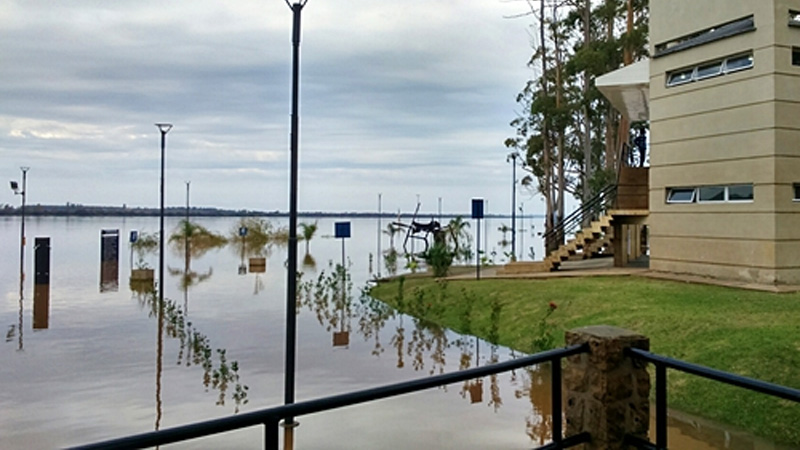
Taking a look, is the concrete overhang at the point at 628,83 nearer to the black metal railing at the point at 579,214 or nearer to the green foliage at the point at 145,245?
the black metal railing at the point at 579,214

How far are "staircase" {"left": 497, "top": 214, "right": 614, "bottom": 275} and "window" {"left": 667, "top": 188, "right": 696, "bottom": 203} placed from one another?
64.6 inches

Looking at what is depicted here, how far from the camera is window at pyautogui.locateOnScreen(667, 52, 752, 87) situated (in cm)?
1177

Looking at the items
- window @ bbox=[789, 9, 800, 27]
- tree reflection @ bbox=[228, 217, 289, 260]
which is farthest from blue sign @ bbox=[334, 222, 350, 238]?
tree reflection @ bbox=[228, 217, 289, 260]

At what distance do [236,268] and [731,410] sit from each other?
1966 centimetres

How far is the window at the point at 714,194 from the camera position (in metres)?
11.7

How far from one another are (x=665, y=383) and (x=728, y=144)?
10.9 meters

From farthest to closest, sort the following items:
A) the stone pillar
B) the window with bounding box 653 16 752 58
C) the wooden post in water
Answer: the wooden post in water < the window with bounding box 653 16 752 58 < the stone pillar

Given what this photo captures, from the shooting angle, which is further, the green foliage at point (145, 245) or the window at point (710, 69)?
the green foliage at point (145, 245)

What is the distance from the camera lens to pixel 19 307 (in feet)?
45.8

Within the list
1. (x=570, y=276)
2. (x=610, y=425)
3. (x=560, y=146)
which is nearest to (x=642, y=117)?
(x=560, y=146)

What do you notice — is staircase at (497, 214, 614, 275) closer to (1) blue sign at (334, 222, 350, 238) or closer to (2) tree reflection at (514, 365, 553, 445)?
(1) blue sign at (334, 222, 350, 238)

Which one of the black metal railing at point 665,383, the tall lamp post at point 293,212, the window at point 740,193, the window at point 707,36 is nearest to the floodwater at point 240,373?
the tall lamp post at point 293,212

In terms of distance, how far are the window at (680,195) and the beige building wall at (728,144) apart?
0.36 ft

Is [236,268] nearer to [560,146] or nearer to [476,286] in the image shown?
[476,286]
